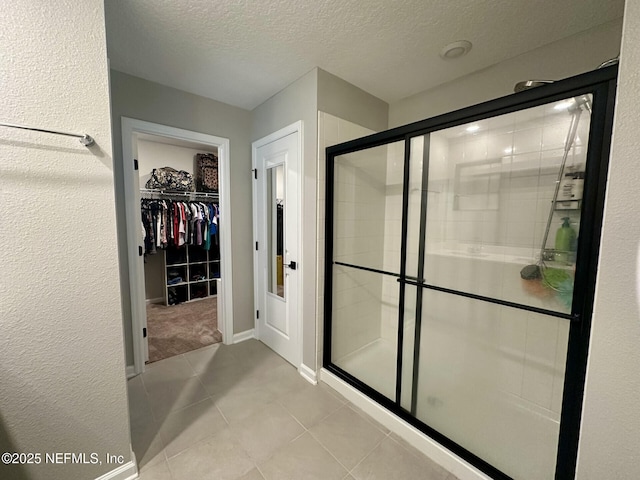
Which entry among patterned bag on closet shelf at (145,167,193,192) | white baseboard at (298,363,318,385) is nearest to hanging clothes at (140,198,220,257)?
patterned bag on closet shelf at (145,167,193,192)

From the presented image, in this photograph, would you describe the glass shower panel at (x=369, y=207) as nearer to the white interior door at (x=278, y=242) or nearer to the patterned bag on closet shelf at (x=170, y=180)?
the white interior door at (x=278, y=242)

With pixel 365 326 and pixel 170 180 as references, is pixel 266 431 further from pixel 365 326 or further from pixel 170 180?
pixel 170 180

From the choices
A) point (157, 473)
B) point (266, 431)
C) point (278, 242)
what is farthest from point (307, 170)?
point (157, 473)

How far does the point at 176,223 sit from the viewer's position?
354cm

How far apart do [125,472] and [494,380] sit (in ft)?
6.78

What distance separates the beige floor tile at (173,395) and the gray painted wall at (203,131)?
0.42 m

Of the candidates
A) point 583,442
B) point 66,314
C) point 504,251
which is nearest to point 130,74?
point 66,314

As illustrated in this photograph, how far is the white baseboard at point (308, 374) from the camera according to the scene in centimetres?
205

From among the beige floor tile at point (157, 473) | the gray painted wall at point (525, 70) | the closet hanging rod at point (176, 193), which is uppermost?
the gray painted wall at point (525, 70)

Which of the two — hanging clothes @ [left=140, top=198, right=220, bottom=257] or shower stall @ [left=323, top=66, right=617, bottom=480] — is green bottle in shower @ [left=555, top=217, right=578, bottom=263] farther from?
hanging clothes @ [left=140, top=198, right=220, bottom=257]

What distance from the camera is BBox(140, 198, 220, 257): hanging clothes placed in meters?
3.39

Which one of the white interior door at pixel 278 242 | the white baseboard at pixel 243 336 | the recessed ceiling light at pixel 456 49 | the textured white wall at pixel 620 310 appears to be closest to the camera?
the textured white wall at pixel 620 310

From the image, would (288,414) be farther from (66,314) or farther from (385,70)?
(385,70)

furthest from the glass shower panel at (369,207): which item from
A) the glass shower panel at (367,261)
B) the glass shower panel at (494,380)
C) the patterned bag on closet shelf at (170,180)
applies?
the patterned bag on closet shelf at (170,180)
